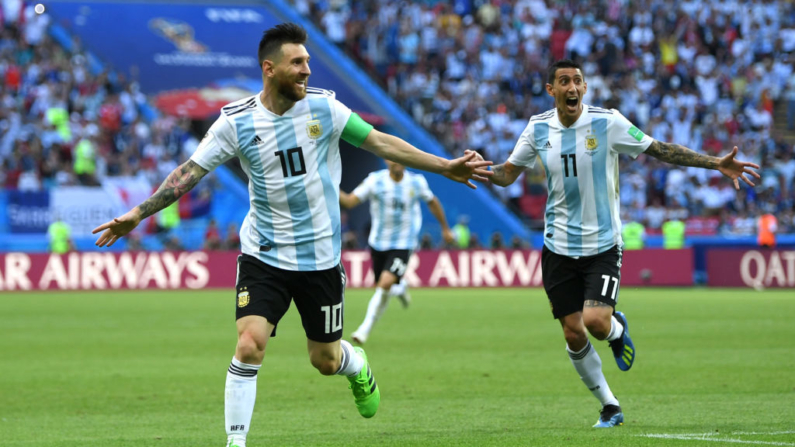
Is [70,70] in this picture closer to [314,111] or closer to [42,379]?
[42,379]

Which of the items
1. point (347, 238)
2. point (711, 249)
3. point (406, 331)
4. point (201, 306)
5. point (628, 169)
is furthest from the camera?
point (628, 169)

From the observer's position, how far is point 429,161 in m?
6.82

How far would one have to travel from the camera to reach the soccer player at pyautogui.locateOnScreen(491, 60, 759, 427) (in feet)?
27.5

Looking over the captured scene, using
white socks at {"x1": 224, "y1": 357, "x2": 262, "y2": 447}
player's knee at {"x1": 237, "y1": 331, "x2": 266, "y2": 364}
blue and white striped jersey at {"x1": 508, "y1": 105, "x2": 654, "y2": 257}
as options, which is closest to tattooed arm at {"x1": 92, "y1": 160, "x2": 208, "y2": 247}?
player's knee at {"x1": 237, "y1": 331, "x2": 266, "y2": 364}

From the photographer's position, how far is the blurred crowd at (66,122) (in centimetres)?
3105

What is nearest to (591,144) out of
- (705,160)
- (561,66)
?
(561,66)

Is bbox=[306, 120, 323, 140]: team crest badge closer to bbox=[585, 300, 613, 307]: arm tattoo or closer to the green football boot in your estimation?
the green football boot

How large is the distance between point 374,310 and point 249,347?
8401 millimetres

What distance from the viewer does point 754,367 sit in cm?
1188

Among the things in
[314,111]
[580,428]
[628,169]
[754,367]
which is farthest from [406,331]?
[628,169]

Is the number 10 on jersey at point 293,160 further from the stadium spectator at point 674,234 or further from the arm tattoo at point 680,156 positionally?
the stadium spectator at point 674,234

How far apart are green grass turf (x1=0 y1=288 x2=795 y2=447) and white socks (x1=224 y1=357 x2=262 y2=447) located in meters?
1.02

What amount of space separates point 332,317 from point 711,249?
23134 millimetres

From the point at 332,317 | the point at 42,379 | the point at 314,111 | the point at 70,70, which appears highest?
the point at 70,70
